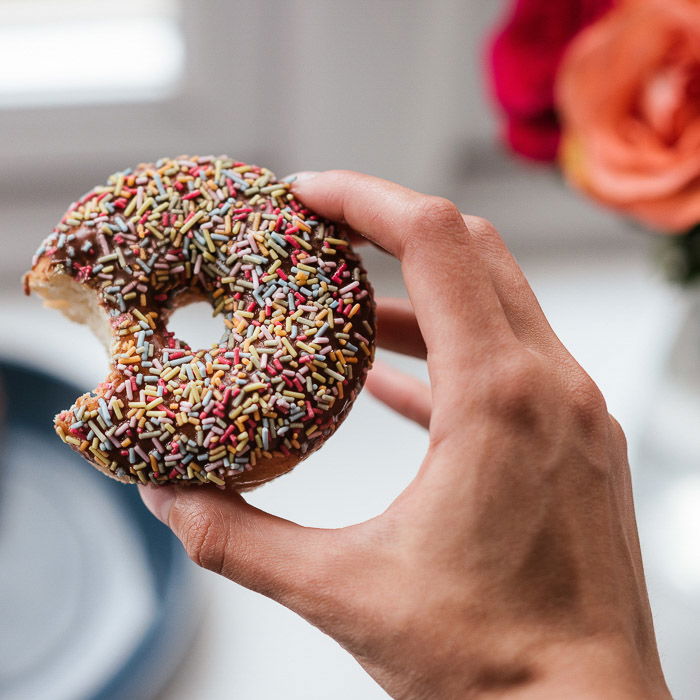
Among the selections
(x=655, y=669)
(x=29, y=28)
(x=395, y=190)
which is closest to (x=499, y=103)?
(x=395, y=190)

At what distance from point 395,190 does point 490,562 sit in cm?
44

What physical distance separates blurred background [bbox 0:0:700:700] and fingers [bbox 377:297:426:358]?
19.6 inches

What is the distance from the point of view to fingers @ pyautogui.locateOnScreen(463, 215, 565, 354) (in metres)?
1.01

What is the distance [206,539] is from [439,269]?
40 cm

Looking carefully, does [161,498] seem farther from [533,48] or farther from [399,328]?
[533,48]

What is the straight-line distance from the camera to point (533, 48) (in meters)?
1.36

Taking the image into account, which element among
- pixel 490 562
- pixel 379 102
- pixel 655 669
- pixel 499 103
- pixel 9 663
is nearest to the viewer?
pixel 490 562

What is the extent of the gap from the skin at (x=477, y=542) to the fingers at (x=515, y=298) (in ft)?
0.06

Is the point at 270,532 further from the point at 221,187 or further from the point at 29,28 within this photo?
the point at 29,28

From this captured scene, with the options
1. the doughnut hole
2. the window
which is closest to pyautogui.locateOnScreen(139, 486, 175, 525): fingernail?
the doughnut hole

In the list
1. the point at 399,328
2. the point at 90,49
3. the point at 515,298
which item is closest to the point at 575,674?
the point at 515,298

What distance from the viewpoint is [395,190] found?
3.39 feet

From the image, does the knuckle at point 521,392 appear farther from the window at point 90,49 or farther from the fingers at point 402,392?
the window at point 90,49

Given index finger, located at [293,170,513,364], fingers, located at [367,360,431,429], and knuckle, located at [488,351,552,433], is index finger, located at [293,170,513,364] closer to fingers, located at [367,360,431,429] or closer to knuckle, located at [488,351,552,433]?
knuckle, located at [488,351,552,433]
